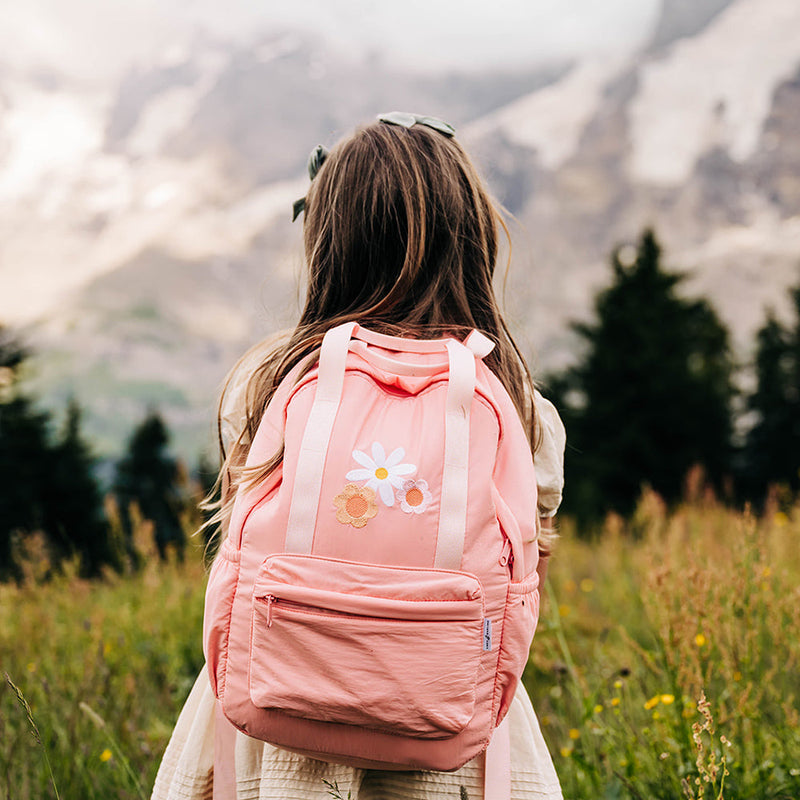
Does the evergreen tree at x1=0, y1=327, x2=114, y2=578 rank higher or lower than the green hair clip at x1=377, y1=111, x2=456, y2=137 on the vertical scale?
lower

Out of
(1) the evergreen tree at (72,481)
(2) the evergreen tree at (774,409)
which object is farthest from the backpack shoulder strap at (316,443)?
(2) the evergreen tree at (774,409)

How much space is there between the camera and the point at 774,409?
25.8m

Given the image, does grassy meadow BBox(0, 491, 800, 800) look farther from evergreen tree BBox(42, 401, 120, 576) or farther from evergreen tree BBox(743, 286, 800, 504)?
evergreen tree BBox(743, 286, 800, 504)

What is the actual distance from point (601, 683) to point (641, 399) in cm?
2348

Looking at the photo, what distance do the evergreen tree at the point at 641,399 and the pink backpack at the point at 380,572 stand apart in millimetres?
22574

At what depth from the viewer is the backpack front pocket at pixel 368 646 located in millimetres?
1185

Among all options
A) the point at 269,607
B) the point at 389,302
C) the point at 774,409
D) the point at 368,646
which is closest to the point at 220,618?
the point at 269,607

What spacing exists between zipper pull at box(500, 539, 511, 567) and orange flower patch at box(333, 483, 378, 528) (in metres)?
0.23

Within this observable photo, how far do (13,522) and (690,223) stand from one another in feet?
399

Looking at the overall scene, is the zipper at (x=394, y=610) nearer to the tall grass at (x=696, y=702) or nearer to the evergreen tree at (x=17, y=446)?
the tall grass at (x=696, y=702)

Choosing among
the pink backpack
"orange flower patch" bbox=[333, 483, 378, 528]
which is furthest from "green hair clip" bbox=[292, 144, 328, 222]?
"orange flower patch" bbox=[333, 483, 378, 528]

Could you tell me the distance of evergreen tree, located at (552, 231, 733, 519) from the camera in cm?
2419

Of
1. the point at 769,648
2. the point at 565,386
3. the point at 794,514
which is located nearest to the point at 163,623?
the point at 769,648

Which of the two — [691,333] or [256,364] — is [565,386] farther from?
[256,364]
